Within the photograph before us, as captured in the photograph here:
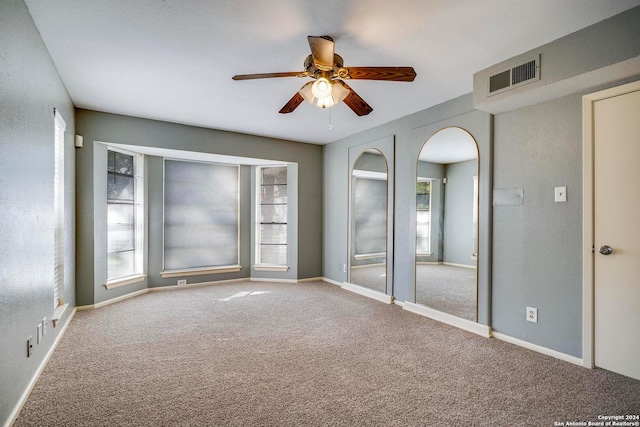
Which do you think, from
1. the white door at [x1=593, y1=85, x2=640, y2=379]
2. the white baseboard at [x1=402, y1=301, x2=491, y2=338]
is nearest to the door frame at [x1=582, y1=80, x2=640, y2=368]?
the white door at [x1=593, y1=85, x2=640, y2=379]

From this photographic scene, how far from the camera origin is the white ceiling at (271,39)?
80.2 inches

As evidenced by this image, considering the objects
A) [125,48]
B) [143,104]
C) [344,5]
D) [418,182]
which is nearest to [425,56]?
[344,5]

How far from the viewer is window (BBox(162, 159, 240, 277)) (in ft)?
16.9

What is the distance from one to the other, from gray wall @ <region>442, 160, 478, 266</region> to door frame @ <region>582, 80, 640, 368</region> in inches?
38.0

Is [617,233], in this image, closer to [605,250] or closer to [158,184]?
[605,250]

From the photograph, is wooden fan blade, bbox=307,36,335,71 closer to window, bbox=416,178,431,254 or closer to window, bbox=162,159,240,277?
window, bbox=416,178,431,254

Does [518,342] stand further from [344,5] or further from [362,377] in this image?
[344,5]

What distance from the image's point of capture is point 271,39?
2389mm

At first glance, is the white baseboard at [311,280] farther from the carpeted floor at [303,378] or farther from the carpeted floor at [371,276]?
the carpeted floor at [303,378]

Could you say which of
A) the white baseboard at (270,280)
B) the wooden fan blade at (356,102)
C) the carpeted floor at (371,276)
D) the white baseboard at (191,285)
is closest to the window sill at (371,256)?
the carpeted floor at (371,276)

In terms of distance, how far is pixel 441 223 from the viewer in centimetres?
380

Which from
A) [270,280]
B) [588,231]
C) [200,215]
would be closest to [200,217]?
[200,215]

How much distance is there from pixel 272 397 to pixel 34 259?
1.93m

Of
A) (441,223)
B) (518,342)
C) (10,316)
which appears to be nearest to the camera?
(10,316)
